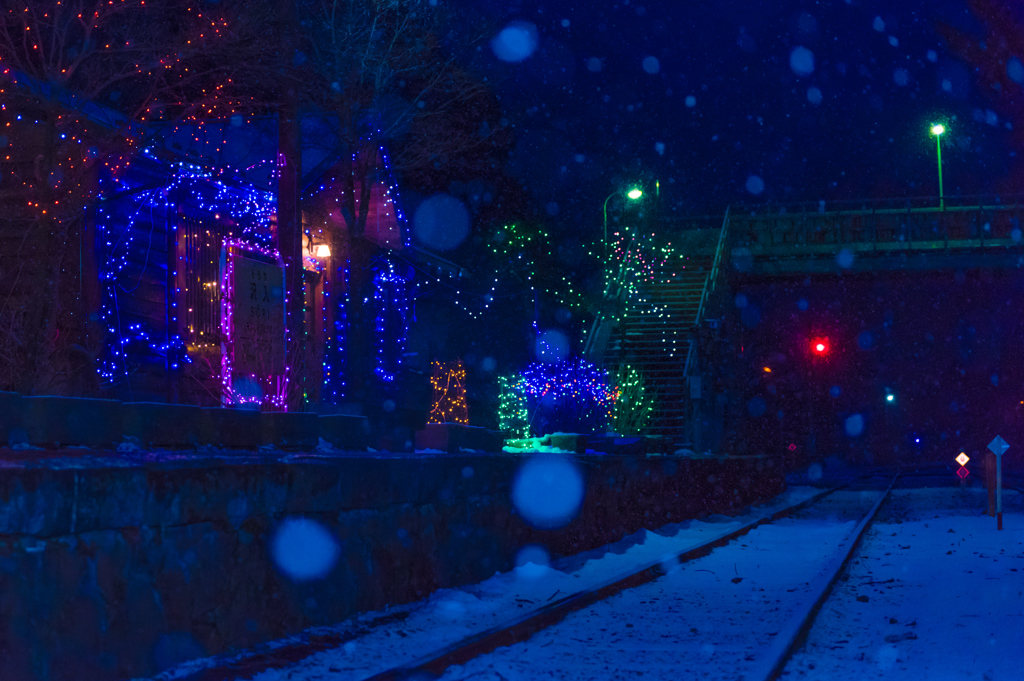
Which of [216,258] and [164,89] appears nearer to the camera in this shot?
[164,89]

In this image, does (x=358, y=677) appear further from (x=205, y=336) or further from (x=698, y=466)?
(x=698, y=466)

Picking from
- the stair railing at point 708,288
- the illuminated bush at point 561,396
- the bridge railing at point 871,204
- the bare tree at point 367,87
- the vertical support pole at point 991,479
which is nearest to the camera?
the bare tree at point 367,87

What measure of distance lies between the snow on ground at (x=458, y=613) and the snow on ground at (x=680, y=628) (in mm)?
466

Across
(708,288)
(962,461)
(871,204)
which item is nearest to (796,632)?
(962,461)

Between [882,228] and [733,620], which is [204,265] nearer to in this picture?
[733,620]

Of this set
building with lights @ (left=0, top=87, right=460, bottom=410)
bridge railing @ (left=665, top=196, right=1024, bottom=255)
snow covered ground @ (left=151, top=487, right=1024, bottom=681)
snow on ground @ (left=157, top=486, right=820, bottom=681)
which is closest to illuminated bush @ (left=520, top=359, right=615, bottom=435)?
building with lights @ (left=0, top=87, right=460, bottom=410)

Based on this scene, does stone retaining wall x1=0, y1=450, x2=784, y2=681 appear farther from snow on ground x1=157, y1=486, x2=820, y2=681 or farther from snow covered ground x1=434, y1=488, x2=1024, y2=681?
snow covered ground x1=434, y1=488, x2=1024, y2=681

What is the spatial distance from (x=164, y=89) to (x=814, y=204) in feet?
117

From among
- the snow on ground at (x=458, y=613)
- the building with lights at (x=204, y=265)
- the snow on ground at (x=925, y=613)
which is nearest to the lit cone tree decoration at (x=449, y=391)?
the building with lights at (x=204, y=265)

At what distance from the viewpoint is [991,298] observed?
58.7m

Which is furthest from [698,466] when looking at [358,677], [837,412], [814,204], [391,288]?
[837,412]

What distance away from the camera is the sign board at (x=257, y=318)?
15.2m

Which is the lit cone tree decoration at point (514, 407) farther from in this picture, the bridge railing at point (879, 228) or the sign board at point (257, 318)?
the bridge railing at point (879, 228)

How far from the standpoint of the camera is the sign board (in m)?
15.2
